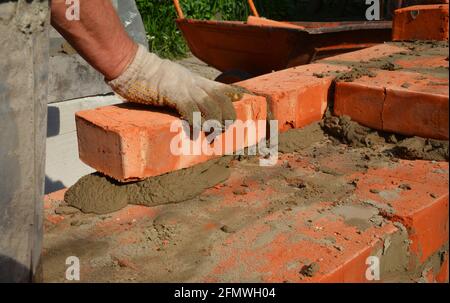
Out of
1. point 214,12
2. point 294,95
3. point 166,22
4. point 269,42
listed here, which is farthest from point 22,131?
point 214,12

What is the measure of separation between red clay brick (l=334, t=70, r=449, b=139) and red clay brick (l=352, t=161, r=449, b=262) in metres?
0.22

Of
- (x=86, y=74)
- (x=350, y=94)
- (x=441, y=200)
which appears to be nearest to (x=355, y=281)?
(x=441, y=200)

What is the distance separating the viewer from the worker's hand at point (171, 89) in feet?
8.00

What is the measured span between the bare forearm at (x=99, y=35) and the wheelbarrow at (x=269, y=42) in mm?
2675

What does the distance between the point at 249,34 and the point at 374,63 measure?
7.48ft

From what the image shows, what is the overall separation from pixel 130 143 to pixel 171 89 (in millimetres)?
342

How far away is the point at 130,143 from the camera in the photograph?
2.26 m

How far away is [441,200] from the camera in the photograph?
7.10 ft

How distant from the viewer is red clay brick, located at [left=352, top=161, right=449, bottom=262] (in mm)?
2068

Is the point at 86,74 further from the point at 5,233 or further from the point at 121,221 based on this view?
the point at 5,233

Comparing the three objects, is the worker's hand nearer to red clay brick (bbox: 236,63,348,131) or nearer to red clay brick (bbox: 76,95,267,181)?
red clay brick (bbox: 76,95,267,181)

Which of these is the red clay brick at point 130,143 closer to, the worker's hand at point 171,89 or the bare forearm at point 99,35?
the worker's hand at point 171,89

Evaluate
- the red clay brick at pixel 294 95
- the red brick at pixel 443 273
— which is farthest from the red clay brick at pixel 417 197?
the red clay brick at pixel 294 95

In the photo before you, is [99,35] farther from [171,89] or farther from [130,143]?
[130,143]
